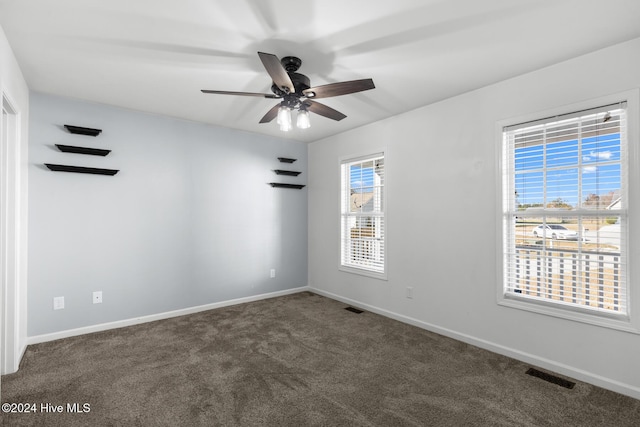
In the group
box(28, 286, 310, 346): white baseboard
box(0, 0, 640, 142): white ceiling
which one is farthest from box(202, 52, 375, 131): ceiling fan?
box(28, 286, 310, 346): white baseboard

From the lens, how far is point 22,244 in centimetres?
300

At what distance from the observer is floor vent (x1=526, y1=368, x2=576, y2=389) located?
2420 millimetres

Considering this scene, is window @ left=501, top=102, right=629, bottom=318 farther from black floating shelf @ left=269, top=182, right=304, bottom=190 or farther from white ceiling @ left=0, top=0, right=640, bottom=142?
black floating shelf @ left=269, top=182, right=304, bottom=190

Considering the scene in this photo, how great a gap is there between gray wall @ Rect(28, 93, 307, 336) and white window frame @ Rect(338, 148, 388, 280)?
86cm

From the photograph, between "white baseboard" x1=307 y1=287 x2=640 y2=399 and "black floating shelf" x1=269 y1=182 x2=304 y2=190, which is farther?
"black floating shelf" x1=269 y1=182 x2=304 y2=190

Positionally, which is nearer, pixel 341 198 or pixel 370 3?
pixel 370 3

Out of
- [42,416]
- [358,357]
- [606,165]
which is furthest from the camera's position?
[358,357]

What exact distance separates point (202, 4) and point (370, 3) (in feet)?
3.27

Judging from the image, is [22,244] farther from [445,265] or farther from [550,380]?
[550,380]

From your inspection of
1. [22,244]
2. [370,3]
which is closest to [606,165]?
[370,3]

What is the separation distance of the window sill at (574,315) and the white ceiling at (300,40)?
202 cm

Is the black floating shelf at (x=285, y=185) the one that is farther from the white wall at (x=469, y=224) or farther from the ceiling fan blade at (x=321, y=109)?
the ceiling fan blade at (x=321, y=109)

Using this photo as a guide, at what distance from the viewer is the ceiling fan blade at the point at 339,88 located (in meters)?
2.23

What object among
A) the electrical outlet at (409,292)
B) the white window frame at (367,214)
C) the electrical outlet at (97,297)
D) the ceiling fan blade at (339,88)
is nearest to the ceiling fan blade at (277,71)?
the ceiling fan blade at (339,88)
